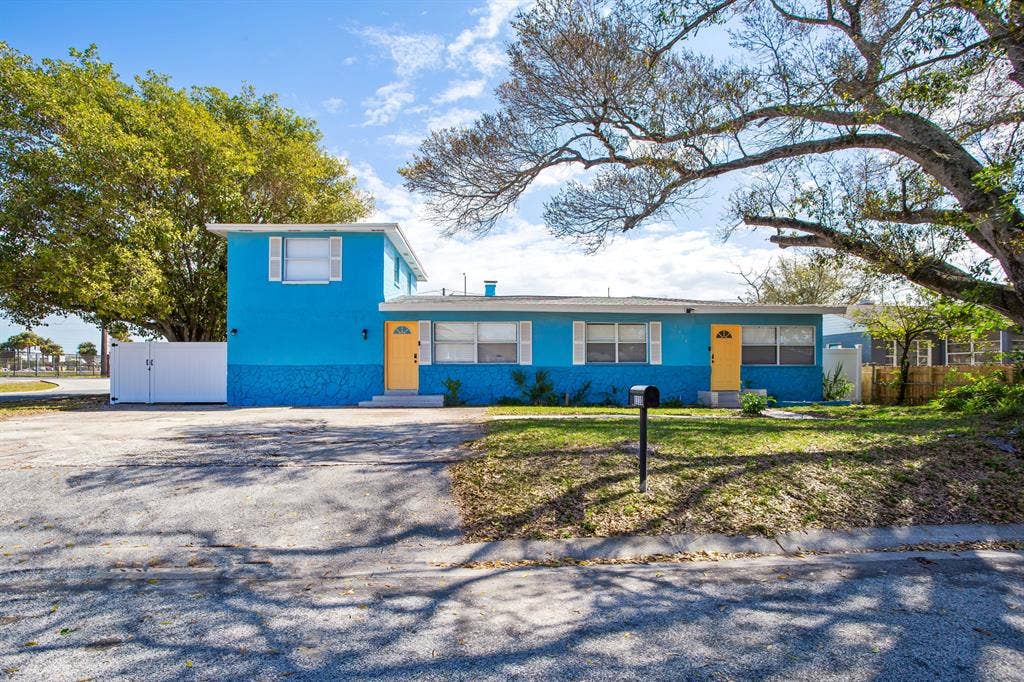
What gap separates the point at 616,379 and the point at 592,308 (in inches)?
88.3

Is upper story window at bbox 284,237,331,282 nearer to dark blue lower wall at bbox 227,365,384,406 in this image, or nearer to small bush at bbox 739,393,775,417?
dark blue lower wall at bbox 227,365,384,406

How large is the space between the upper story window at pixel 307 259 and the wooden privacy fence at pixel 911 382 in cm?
1756

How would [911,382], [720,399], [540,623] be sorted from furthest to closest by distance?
[911,382] < [720,399] < [540,623]

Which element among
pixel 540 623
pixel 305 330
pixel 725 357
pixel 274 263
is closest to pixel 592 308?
pixel 725 357

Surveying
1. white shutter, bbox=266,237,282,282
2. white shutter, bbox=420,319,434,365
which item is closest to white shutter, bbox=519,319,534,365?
white shutter, bbox=420,319,434,365

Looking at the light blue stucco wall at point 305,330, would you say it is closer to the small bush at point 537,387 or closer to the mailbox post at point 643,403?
the small bush at point 537,387

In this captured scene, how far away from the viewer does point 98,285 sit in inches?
566

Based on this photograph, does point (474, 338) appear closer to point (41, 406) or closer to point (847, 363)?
point (41, 406)

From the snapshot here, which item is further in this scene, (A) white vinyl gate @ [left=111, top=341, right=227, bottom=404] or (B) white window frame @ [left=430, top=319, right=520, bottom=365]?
(B) white window frame @ [left=430, top=319, right=520, bottom=365]

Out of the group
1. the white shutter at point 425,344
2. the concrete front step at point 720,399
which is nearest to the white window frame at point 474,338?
the white shutter at point 425,344

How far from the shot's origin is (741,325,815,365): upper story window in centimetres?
1638

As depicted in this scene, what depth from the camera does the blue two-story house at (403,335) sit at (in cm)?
1517

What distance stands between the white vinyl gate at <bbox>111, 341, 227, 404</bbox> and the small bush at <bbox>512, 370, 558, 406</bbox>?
8.14m

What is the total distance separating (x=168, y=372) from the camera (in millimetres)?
15328
